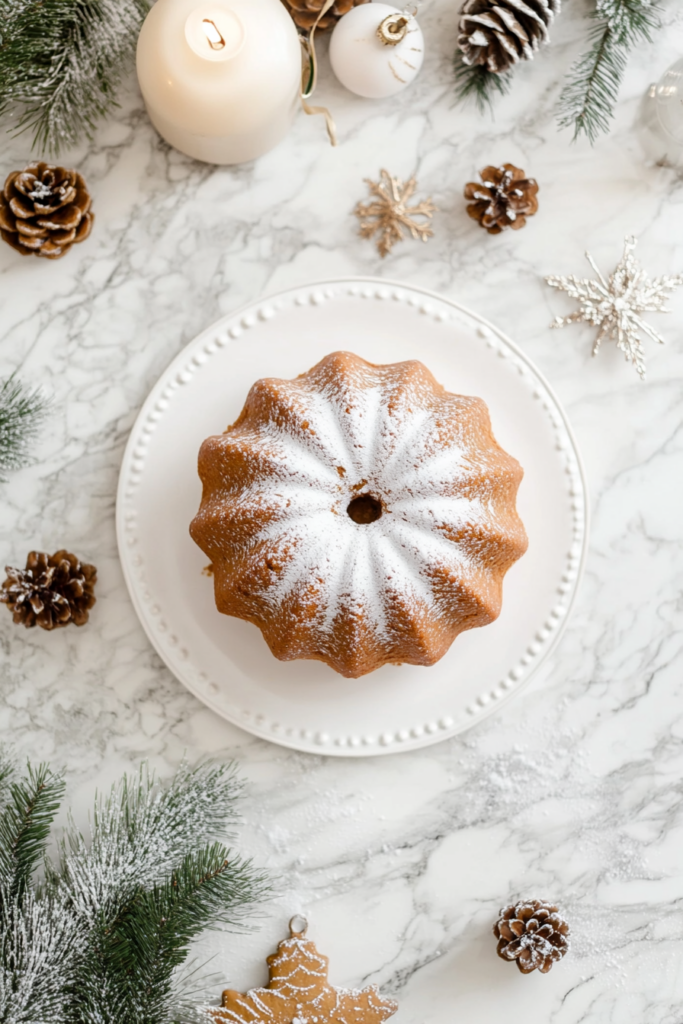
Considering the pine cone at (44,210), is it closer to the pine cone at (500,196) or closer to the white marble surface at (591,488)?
the white marble surface at (591,488)

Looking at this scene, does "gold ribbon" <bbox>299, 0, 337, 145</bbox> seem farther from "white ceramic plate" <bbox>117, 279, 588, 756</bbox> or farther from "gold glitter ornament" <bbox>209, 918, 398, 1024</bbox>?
"gold glitter ornament" <bbox>209, 918, 398, 1024</bbox>

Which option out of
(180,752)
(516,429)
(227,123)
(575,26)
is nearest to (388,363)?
(516,429)

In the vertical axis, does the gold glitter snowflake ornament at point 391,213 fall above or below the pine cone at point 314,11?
below

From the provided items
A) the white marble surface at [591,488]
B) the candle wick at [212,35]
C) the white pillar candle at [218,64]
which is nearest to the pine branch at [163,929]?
the white marble surface at [591,488]

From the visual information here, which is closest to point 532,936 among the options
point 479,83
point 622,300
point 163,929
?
point 163,929

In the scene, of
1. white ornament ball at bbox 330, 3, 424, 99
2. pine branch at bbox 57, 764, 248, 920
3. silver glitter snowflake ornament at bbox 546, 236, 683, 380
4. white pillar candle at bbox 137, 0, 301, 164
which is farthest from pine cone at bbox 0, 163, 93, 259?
pine branch at bbox 57, 764, 248, 920

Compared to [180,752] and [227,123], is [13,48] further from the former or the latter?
[180,752]
